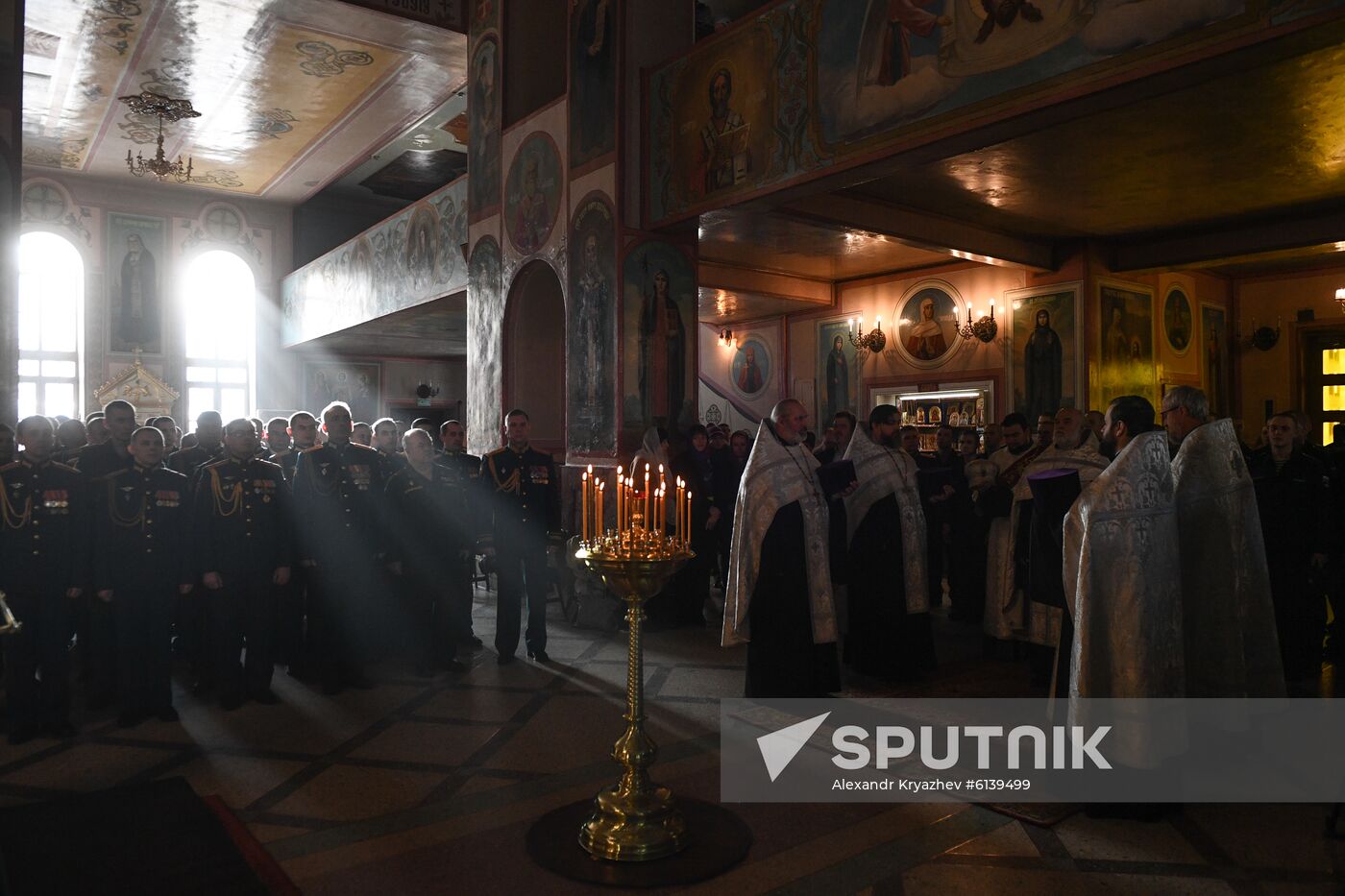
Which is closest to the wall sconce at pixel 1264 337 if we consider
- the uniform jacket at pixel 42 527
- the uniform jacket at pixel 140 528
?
the uniform jacket at pixel 140 528

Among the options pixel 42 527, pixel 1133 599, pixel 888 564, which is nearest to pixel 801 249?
pixel 888 564

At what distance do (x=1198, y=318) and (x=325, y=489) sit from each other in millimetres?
13835

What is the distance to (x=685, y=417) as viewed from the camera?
9555 mm

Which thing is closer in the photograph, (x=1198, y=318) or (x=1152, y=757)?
(x=1152, y=757)

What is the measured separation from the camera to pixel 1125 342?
1326cm

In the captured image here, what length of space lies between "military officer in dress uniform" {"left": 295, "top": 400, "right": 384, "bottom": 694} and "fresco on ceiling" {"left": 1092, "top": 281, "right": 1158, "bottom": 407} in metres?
10.4

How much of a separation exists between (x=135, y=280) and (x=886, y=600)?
21020 mm

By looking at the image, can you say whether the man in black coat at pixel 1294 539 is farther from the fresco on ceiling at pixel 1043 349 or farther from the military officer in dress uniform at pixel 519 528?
the fresco on ceiling at pixel 1043 349

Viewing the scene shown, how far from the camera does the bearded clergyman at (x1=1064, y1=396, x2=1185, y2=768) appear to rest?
3795 millimetres

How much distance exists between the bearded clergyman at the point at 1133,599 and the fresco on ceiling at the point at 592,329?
5.87 meters

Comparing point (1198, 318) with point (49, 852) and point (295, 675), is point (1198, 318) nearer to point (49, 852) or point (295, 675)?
point (295, 675)

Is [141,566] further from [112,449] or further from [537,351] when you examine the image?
[537,351]

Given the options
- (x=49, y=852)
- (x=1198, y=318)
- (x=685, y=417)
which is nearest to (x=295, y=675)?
(x=49, y=852)

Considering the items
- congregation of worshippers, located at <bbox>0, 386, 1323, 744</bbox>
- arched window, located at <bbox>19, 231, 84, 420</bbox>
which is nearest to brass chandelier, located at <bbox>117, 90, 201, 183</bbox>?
arched window, located at <bbox>19, 231, 84, 420</bbox>
